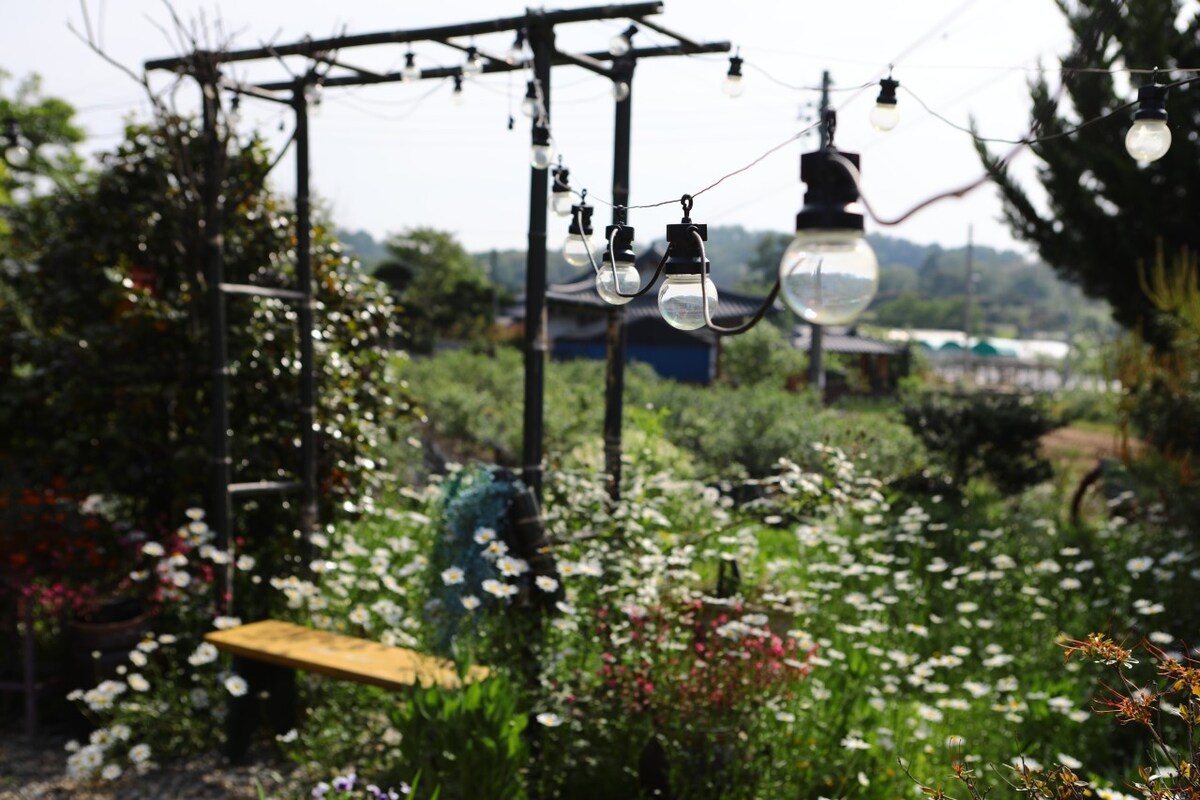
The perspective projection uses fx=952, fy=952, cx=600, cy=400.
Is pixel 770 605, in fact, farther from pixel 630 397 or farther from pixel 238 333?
pixel 630 397

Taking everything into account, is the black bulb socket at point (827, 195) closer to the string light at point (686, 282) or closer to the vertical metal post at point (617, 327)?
the string light at point (686, 282)

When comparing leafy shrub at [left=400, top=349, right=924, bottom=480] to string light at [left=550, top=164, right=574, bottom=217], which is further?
leafy shrub at [left=400, top=349, right=924, bottom=480]

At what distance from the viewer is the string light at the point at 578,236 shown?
6.23 ft

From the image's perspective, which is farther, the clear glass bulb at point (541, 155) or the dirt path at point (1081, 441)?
the dirt path at point (1081, 441)

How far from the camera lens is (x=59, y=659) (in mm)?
4418

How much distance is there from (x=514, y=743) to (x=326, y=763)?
3.84 feet

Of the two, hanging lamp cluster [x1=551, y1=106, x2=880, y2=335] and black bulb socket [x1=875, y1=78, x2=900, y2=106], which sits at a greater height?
black bulb socket [x1=875, y1=78, x2=900, y2=106]

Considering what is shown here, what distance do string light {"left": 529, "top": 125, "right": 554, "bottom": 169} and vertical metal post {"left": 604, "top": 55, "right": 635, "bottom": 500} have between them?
4.50 feet

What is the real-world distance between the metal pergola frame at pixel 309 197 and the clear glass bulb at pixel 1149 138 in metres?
2.17

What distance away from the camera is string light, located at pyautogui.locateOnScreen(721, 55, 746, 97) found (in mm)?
3180

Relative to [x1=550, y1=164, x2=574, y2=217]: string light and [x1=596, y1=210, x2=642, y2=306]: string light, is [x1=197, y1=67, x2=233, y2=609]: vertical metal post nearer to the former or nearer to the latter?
[x1=550, y1=164, x2=574, y2=217]: string light

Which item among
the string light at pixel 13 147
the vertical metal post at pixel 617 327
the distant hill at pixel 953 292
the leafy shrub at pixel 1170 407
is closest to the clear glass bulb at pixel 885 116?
the vertical metal post at pixel 617 327

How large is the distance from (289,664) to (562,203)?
7.18 feet

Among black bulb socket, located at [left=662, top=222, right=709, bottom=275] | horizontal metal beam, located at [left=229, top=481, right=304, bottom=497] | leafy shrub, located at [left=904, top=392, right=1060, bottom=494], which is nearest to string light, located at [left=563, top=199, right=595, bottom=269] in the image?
black bulb socket, located at [left=662, top=222, right=709, bottom=275]
